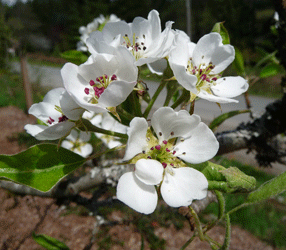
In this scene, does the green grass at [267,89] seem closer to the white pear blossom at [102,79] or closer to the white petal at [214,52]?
the white petal at [214,52]

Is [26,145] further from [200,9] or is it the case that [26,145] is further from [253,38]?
[200,9]

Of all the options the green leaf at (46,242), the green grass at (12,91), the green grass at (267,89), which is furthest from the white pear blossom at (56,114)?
the green grass at (267,89)

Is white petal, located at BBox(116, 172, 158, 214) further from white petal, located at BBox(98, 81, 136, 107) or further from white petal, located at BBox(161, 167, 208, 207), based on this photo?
white petal, located at BBox(98, 81, 136, 107)

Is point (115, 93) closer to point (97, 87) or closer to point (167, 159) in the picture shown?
point (97, 87)

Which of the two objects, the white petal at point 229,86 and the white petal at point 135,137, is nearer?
the white petal at point 135,137

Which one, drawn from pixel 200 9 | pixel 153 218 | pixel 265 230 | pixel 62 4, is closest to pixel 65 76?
pixel 153 218

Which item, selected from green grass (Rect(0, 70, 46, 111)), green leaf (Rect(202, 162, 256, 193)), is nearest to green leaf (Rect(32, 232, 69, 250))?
green leaf (Rect(202, 162, 256, 193))
